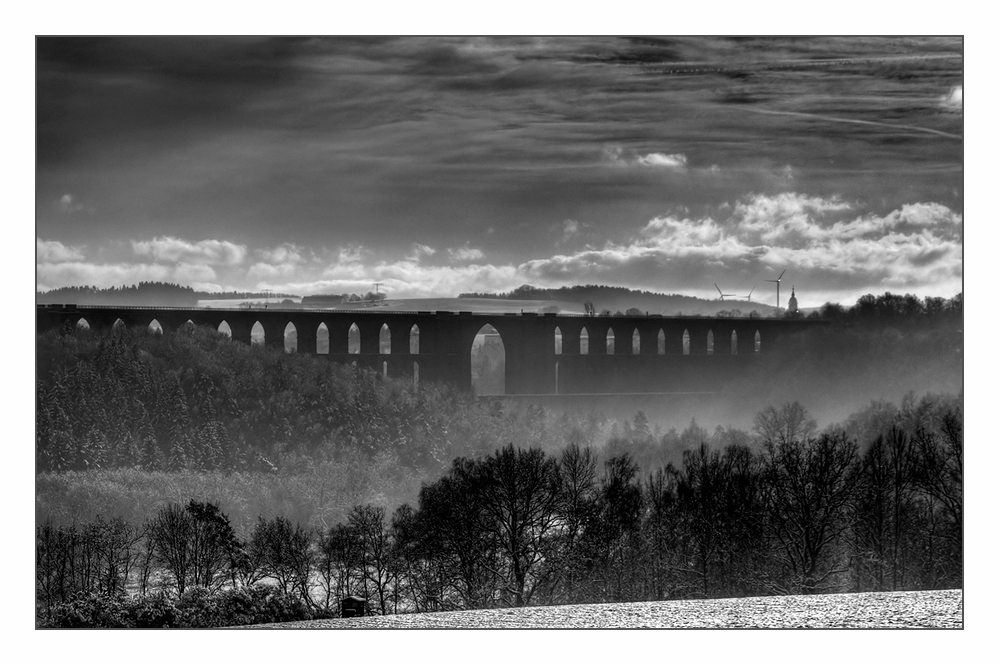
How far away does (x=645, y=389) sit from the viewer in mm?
13336

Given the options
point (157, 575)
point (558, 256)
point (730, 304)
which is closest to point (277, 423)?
point (157, 575)

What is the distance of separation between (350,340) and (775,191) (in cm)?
585

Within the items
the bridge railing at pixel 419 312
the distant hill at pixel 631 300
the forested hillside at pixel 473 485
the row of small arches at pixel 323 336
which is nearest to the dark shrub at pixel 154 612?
the forested hillside at pixel 473 485

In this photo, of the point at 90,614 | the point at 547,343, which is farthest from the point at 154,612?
the point at 547,343

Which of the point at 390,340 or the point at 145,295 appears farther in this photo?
the point at 390,340

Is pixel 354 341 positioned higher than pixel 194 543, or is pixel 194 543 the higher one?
pixel 354 341

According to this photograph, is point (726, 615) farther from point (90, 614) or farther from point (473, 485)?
point (90, 614)

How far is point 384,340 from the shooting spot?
43.2 ft

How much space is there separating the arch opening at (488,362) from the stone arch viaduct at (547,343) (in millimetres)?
69

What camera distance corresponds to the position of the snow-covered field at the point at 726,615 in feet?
36.3

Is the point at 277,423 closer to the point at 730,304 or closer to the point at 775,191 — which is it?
the point at 730,304

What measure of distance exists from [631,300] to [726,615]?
13.9 ft

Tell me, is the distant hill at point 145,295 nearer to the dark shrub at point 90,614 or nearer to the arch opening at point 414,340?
the arch opening at point 414,340

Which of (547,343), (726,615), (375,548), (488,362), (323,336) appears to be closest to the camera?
(726,615)
